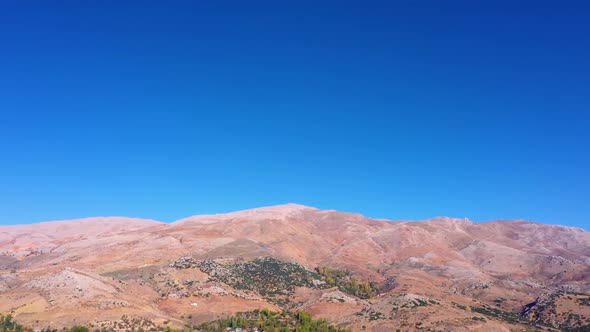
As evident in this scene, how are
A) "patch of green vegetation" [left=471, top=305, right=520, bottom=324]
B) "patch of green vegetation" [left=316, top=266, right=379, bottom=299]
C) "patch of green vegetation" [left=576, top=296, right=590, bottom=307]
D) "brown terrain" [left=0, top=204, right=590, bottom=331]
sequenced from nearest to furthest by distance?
1. "brown terrain" [left=0, top=204, right=590, bottom=331]
2. "patch of green vegetation" [left=471, top=305, right=520, bottom=324]
3. "patch of green vegetation" [left=576, top=296, right=590, bottom=307]
4. "patch of green vegetation" [left=316, top=266, right=379, bottom=299]

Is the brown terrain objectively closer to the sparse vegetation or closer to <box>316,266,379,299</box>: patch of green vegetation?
the sparse vegetation

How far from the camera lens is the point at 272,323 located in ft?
319

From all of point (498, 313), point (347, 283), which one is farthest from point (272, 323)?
point (498, 313)

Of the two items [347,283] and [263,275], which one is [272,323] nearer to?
[263,275]

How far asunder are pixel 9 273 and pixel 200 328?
2527 inches

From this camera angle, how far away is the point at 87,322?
8562 cm

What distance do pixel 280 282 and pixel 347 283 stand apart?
22.9m

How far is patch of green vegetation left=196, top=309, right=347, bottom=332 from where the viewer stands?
93.6 m

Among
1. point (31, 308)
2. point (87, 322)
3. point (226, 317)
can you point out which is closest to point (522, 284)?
point (226, 317)

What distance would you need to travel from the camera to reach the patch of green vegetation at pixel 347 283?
439 ft

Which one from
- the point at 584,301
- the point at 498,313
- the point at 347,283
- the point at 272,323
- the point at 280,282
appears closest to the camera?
the point at 272,323

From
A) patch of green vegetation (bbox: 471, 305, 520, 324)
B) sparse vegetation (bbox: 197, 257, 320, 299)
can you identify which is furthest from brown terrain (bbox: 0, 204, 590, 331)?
patch of green vegetation (bbox: 471, 305, 520, 324)

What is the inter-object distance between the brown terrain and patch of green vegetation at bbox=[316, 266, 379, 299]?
144 centimetres

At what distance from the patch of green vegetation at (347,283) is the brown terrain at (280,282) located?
1444 mm
